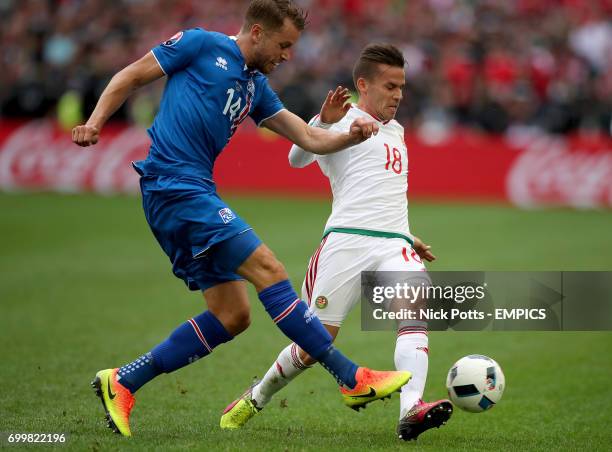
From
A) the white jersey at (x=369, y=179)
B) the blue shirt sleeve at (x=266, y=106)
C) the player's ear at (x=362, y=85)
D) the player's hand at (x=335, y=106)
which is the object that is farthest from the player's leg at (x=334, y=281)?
the player's ear at (x=362, y=85)

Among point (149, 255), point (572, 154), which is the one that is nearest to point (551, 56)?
point (572, 154)

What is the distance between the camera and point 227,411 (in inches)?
275

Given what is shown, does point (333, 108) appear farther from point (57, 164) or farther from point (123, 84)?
point (57, 164)

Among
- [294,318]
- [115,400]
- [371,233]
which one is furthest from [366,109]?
[115,400]

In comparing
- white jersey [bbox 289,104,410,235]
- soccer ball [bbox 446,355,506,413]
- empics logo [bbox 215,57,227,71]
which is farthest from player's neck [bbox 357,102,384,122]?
soccer ball [bbox 446,355,506,413]

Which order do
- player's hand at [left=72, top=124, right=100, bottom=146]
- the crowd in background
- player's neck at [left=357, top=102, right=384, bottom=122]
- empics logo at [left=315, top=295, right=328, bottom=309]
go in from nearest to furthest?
player's hand at [left=72, top=124, right=100, bottom=146]
empics logo at [left=315, top=295, right=328, bottom=309]
player's neck at [left=357, top=102, right=384, bottom=122]
the crowd in background

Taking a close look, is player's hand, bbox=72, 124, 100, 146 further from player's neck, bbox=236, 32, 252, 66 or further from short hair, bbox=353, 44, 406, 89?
short hair, bbox=353, 44, 406, 89

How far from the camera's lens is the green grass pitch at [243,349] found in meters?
6.69

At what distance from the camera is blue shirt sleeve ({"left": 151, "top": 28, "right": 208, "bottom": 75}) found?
6320 millimetres

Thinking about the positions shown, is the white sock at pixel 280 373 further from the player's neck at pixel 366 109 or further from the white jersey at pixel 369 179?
the player's neck at pixel 366 109

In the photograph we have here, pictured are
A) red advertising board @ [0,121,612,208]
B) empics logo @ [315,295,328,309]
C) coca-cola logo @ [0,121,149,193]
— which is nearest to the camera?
empics logo @ [315,295,328,309]

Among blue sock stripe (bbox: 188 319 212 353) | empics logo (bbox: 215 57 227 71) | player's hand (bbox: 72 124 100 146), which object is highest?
empics logo (bbox: 215 57 227 71)

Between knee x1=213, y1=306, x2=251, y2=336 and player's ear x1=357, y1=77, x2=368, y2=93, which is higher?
player's ear x1=357, y1=77, x2=368, y2=93

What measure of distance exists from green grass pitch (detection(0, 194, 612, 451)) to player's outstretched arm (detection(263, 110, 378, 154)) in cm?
180
